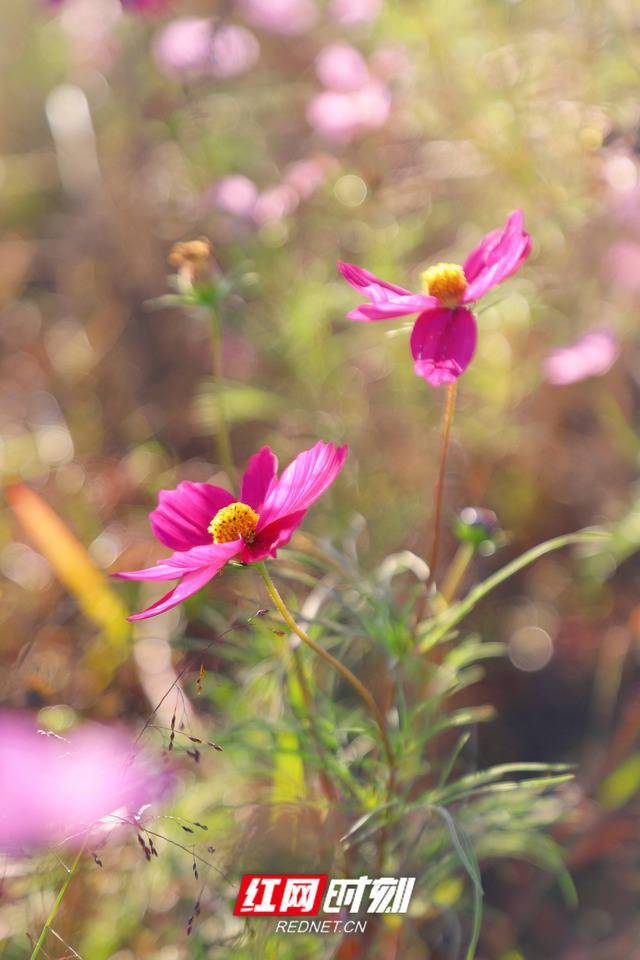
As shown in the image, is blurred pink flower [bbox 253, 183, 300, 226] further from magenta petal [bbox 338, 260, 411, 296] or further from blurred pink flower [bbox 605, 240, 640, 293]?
magenta petal [bbox 338, 260, 411, 296]

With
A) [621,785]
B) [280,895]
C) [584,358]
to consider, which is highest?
[584,358]

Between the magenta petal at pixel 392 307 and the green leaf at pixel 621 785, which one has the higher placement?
the magenta petal at pixel 392 307

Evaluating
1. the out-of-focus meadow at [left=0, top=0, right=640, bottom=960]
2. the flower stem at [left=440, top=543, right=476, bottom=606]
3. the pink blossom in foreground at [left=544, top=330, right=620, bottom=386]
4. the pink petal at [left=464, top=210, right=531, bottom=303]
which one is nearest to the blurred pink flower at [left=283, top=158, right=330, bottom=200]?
the out-of-focus meadow at [left=0, top=0, right=640, bottom=960]

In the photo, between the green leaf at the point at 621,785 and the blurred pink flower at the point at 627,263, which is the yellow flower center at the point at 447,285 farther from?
the blurred pink flower at the point at 627,263

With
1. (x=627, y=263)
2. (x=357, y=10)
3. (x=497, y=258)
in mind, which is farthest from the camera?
(x=357, y=10)

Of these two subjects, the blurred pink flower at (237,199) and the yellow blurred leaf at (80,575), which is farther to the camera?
the blurred pink flower at (237,199)

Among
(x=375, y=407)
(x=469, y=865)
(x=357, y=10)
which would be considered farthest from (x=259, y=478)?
(x=357, y=10)

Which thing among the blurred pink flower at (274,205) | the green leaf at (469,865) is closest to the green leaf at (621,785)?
the green leaf at (469,865)

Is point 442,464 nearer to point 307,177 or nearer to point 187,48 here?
point 307,177
